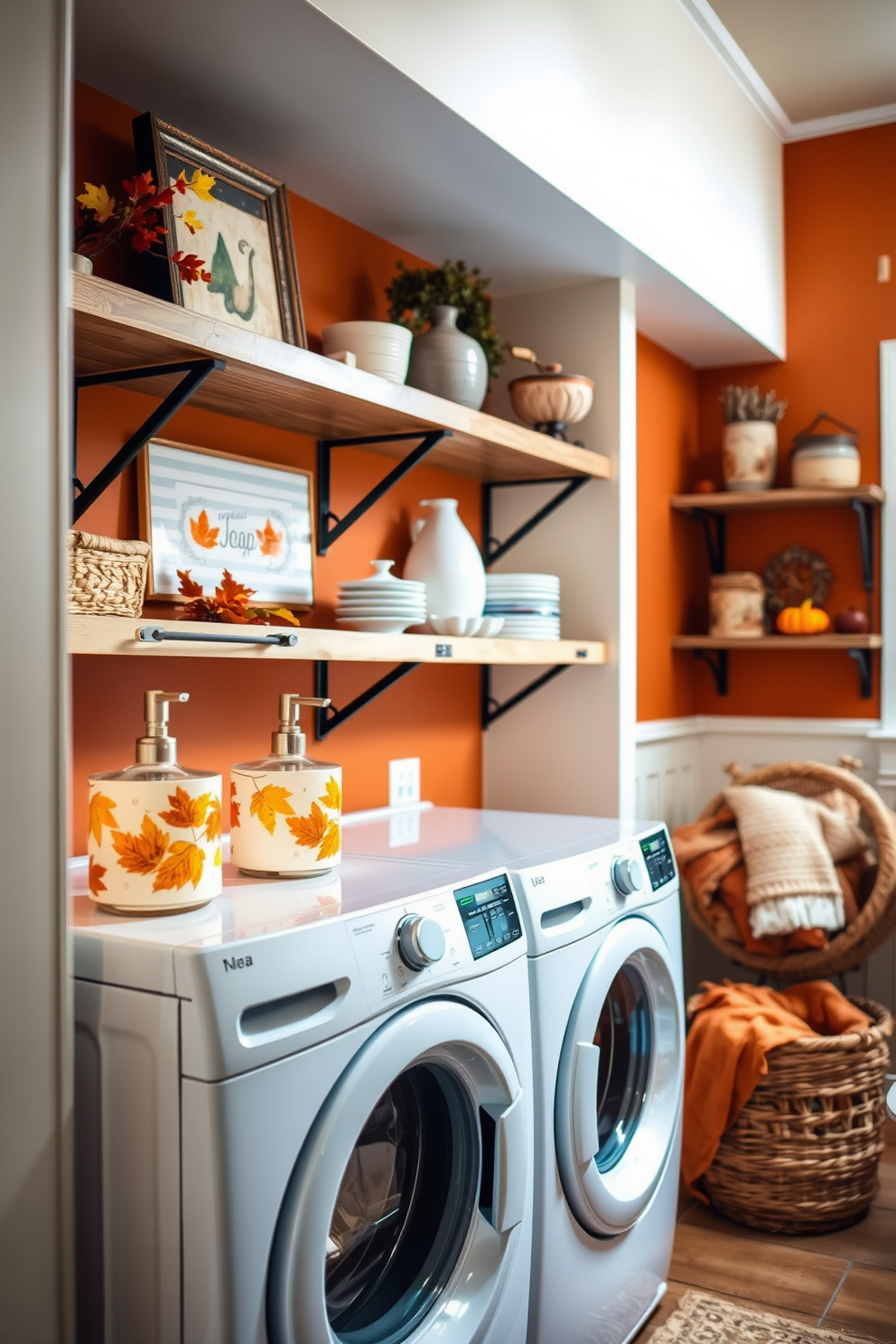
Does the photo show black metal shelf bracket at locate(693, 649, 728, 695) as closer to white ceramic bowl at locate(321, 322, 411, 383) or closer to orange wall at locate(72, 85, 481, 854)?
orange wall at locate(72, 85, 481, 854)

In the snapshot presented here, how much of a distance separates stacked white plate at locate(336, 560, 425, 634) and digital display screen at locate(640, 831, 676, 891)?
0.62 metres

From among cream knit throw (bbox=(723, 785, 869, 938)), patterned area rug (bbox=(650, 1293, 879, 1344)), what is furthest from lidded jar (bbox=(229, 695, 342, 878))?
cream knit throw (bbox=(723, 785, 869, 938))

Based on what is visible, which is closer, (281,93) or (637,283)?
(281,93)

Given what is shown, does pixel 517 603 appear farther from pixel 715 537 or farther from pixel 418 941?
pixel 715 537

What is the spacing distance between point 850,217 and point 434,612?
204 centimetres

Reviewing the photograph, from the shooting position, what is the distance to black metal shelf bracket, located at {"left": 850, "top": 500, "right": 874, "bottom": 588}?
11.1 ft

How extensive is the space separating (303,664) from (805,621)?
5.61ft

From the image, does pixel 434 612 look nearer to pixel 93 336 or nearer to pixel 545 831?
pixel 545 831

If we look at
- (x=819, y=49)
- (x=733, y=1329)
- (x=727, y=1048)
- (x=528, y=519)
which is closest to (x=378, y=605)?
(x=528, y=519)

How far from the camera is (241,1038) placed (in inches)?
50.4

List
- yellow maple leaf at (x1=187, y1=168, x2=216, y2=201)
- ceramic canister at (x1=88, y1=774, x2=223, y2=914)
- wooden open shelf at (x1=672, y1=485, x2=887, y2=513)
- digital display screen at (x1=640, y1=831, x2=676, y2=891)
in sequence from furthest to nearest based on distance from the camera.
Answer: wooden open shelf at (x1=672, y1=485, x2=887, y2=513)
digital display screen at (x1=640, y1=831, x2=676, y2=891)
yellow maple leaf at (x1=187, y1=168, x2=216, y2=201)
ceramic canister at (x1=88, y1=774, x2=223, y2=914)

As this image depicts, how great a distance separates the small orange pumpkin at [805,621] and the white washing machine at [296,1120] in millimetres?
2007

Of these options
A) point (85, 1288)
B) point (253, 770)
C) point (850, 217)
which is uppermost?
point (850, 217)

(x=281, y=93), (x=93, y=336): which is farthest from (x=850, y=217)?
(x=93, y=336)
